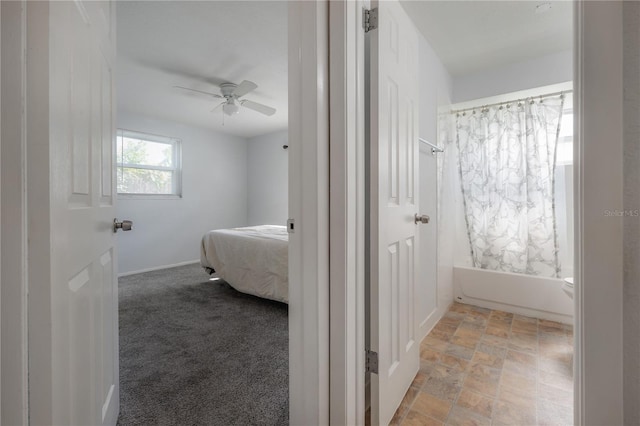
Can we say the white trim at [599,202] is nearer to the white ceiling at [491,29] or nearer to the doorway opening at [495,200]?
the doorway opening at [495,200]

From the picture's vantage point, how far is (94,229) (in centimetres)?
87

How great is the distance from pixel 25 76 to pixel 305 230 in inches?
30.5

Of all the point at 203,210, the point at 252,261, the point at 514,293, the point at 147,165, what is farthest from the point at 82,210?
the point at 203,210

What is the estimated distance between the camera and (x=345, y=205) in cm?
Result: 103

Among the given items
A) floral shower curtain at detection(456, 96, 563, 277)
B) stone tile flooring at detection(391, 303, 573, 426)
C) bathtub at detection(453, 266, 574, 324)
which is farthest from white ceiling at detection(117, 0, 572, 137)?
stone tile flooring at detection(391, 303, 573, 426)

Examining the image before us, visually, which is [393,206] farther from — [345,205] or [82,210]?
[82,210]

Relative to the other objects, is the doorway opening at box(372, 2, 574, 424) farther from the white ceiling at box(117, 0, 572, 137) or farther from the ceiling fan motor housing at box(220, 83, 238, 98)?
the ceiling fan motor housing at box(220, 83, 238, 98)

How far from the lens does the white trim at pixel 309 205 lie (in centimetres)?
100

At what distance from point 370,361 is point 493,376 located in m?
0.95

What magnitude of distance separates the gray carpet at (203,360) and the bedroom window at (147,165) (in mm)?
1855

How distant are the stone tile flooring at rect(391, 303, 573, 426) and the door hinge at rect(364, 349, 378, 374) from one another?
36 cm

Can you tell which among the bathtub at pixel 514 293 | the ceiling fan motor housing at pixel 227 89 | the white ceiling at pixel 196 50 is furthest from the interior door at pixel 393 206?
the ceiling fan motor housing at pixel 227 89

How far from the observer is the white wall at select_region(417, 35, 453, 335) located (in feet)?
7.02

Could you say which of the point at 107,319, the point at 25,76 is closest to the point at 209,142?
the point at 107,319
